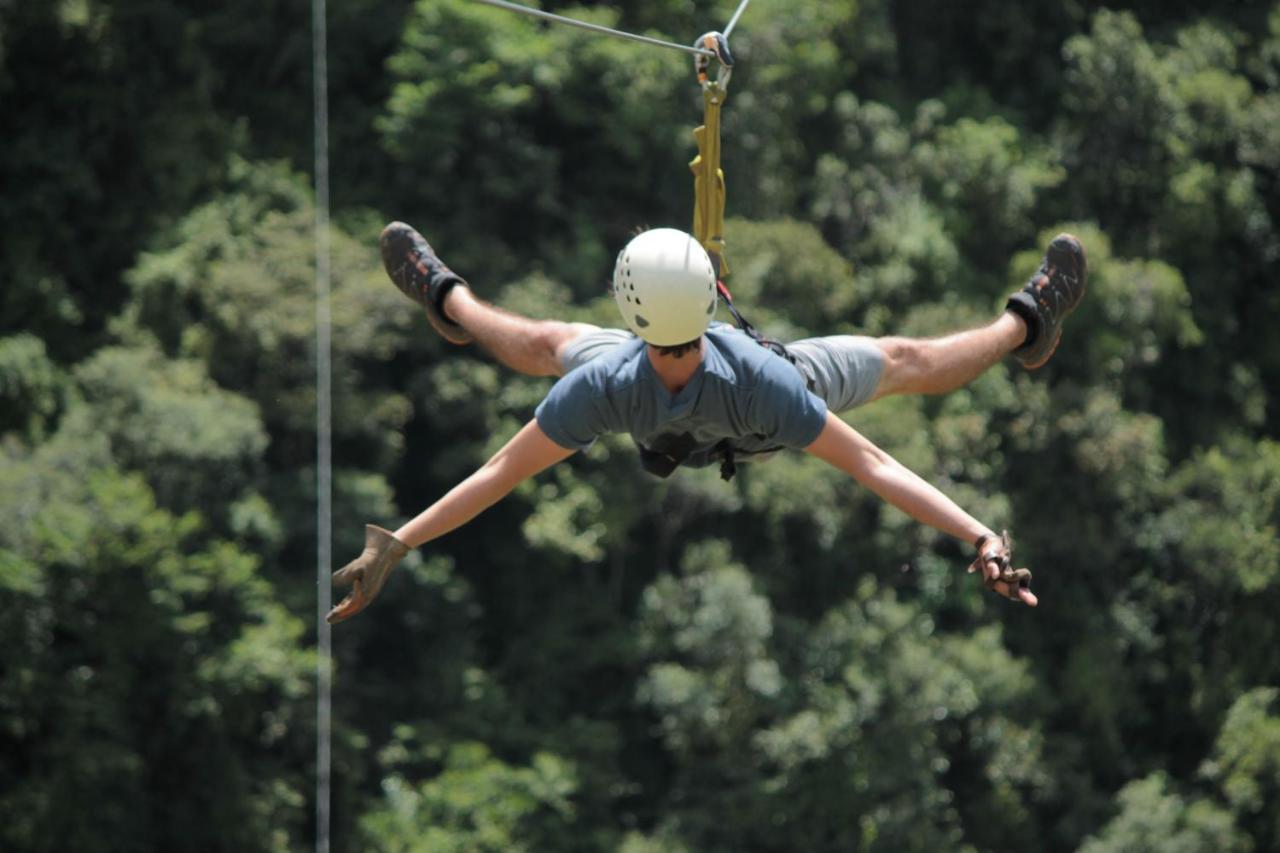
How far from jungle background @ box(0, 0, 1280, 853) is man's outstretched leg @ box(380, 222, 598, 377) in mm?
9332

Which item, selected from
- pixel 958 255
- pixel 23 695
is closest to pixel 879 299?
pixel 958 255

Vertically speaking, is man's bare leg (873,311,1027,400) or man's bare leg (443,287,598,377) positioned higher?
man's bare leg (873,311,1027,400)

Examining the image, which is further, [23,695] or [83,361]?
[83,361]

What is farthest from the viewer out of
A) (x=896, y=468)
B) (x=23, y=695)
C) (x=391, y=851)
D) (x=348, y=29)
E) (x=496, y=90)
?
(x=348, y=29)

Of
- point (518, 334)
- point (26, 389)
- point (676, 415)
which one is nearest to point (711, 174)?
point (518, 334)

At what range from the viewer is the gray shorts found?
564cm

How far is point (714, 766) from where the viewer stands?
55.7ft

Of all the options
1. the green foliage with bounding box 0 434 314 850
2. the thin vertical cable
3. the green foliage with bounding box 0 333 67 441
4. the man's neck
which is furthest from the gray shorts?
the green foliage with bounding box 0 333 67 441

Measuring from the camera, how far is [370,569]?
5.19 metres

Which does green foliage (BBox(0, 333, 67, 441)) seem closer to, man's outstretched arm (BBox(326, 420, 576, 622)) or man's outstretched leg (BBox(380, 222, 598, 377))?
man's outstretched leg (BBox(380, 222, 598, 377))

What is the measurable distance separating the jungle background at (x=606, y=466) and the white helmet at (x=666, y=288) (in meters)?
10.5

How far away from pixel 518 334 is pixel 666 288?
0.83 m

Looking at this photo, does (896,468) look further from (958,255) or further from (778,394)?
(958,255)

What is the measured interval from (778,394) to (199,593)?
10929mm
